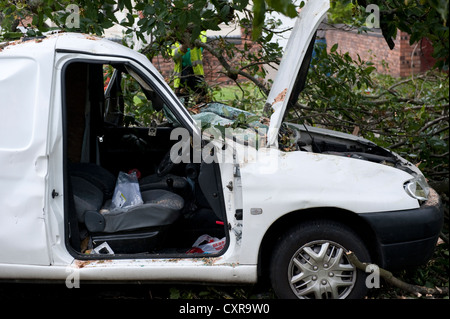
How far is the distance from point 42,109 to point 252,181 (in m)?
1.36

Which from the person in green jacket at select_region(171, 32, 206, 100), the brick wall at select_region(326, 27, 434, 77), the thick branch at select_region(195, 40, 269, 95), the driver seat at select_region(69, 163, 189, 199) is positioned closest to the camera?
the driver seat at select_region(69, 163, 189, 199)

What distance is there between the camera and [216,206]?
383 centimetres

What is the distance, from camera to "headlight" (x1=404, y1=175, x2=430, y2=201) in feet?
12.5

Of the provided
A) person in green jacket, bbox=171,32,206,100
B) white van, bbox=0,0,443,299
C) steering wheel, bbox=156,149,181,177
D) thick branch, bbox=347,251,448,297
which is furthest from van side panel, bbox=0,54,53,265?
person in green jacket, bbox=171,32,206,100

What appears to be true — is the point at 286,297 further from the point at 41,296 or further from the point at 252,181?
the point at 41,296

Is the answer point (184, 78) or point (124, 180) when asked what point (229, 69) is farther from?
point (124, 180)

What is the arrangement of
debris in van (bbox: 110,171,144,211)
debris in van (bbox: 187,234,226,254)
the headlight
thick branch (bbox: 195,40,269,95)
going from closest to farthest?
the headlight → debris in van (bbox: 187,234,226,254) → debris in van (bbox: 110,171,144,211) → thick branch (bbox: 195,40,269,95)

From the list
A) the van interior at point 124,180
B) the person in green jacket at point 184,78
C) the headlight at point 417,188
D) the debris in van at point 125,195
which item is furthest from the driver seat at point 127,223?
the person in green jacket at point 184,78

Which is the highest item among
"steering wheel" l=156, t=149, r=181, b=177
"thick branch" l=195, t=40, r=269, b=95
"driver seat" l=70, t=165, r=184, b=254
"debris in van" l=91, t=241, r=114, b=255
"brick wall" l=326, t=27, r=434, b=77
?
"thick branch" l=195, t=40, r=269, b=95

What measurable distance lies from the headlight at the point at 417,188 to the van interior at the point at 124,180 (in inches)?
48.9

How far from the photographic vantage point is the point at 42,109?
352 cm

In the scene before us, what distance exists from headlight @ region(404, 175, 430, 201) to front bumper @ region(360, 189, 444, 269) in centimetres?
7

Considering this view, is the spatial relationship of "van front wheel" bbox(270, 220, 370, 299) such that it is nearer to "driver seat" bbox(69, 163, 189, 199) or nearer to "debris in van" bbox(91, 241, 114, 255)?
"driver seat" bbox(69, 163, 189, 199)

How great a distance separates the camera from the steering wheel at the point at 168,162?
4369mm
